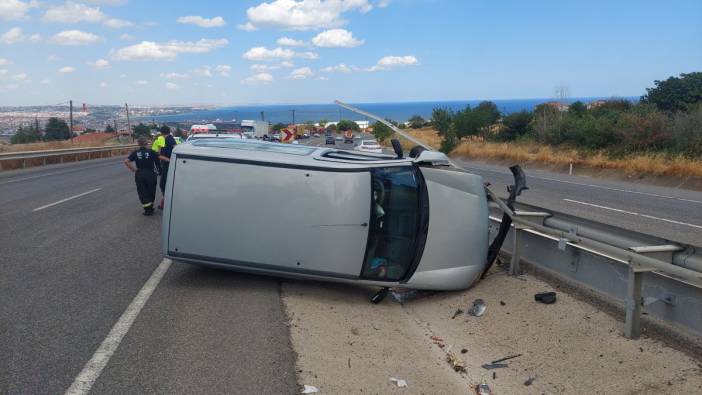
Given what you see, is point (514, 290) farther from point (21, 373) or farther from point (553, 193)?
point (553, 193)

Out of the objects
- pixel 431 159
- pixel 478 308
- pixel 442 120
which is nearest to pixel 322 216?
pixel 431 159

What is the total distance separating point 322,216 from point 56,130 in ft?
266

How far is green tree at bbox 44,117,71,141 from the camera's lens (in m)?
76.2

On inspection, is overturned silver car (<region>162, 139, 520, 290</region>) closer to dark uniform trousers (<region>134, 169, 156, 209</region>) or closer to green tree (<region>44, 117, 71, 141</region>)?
dark uniform trousers (<region>134, 169, 156, 209</region>)

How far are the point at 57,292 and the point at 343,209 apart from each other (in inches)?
128

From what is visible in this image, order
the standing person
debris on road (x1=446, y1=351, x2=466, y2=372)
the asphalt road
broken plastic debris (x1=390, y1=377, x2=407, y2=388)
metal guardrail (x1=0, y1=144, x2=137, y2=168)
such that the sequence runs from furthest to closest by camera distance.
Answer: metal guardrail (x1=0, y1=144, x2=137, y2=168)
the standing person
debris on road (x1=446, y1=351, x2=466, y2=372)
broken plastic debris (x1=390, y1=377, x2=407, y2=388)
the asphalt road

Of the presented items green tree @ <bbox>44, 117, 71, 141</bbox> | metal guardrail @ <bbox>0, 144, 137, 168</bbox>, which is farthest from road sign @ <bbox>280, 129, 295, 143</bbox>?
green tree @ <bbox>44, 117, 71, 141</bbox>

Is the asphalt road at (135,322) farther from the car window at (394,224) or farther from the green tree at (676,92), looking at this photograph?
the green tree at (676,92)

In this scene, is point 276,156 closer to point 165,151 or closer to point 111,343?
point 111,343

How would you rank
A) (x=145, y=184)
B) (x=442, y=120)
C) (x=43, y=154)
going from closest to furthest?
(x=145, y=184), (x=43, y=154), (x=442, y=120)

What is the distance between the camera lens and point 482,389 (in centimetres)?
477

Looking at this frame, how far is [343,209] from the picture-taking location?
656cm

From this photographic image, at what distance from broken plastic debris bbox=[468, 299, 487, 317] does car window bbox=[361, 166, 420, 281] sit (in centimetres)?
80

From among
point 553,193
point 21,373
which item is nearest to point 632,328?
point 21,373
